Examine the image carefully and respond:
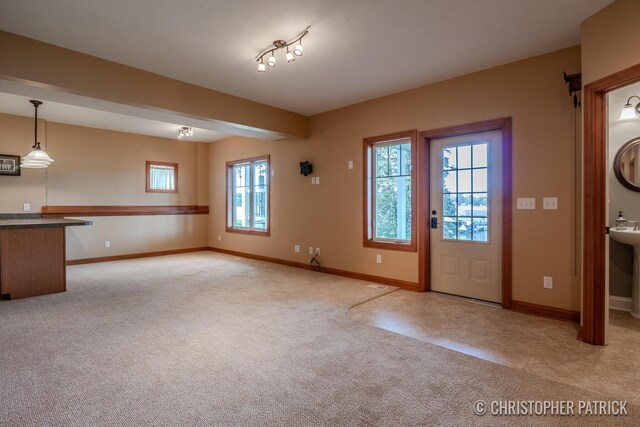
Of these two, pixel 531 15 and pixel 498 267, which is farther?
pixel 498 267

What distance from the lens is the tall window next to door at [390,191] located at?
450cm

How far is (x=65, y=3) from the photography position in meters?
2.56

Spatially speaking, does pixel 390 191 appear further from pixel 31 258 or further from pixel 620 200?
pixel 31 258

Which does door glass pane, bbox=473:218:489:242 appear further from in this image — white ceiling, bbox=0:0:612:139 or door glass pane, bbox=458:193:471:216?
white ceiling, bbox=0:0:612:139

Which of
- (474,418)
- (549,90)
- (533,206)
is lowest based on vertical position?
(474,418)

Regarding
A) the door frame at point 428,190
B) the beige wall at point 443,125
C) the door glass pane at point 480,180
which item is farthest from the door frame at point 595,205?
the door glass pane at point 480,180

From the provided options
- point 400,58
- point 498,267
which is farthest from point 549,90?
point 498,267

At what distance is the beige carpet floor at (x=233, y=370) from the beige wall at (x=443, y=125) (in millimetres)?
1526

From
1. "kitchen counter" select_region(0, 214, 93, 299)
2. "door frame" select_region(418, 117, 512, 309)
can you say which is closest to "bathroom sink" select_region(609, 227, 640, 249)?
"door frame" select_region(418, 117, 512, 309)

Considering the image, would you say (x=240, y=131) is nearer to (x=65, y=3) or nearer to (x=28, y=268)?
(x=65, y=3)

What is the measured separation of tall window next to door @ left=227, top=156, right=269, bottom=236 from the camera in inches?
272

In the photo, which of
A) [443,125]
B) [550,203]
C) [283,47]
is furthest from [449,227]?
[283,47]

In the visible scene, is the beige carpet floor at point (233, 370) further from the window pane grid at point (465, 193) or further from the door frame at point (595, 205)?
the window pane grid at point (465, 193)

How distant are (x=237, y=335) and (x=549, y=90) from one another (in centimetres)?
384
